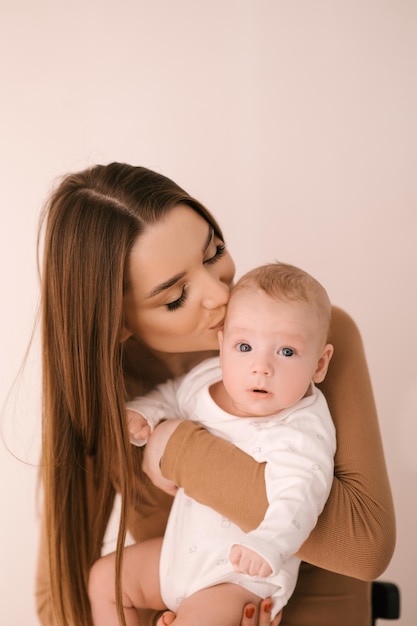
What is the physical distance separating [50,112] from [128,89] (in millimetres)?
275

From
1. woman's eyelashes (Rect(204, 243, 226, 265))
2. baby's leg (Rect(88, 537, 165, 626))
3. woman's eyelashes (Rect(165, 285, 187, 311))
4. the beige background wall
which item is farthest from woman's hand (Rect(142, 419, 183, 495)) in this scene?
the beige background wall

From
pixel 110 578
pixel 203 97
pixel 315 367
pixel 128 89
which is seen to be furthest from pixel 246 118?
pixel 110 578

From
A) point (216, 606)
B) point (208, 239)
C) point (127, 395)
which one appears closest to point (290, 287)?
point (208, 239)

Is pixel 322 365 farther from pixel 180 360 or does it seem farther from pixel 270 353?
pixel 180 360

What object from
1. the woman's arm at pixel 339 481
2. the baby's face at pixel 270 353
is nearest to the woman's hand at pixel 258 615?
the woman's arm at pixel 339 481

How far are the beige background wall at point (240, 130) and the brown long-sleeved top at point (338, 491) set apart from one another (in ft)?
3.33

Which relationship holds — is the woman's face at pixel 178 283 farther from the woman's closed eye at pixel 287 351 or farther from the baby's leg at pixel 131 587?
the baby's leg at pixel 131 587

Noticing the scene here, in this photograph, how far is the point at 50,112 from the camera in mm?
2639

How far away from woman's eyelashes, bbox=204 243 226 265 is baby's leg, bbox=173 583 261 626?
71 centimetres

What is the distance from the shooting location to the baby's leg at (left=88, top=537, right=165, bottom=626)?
5.82ft

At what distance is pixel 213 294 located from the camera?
5.70 feet

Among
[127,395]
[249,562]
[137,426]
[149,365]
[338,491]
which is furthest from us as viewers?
[149,365]

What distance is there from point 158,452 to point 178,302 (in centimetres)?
34

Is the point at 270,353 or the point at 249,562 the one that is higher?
the point at 270,353
